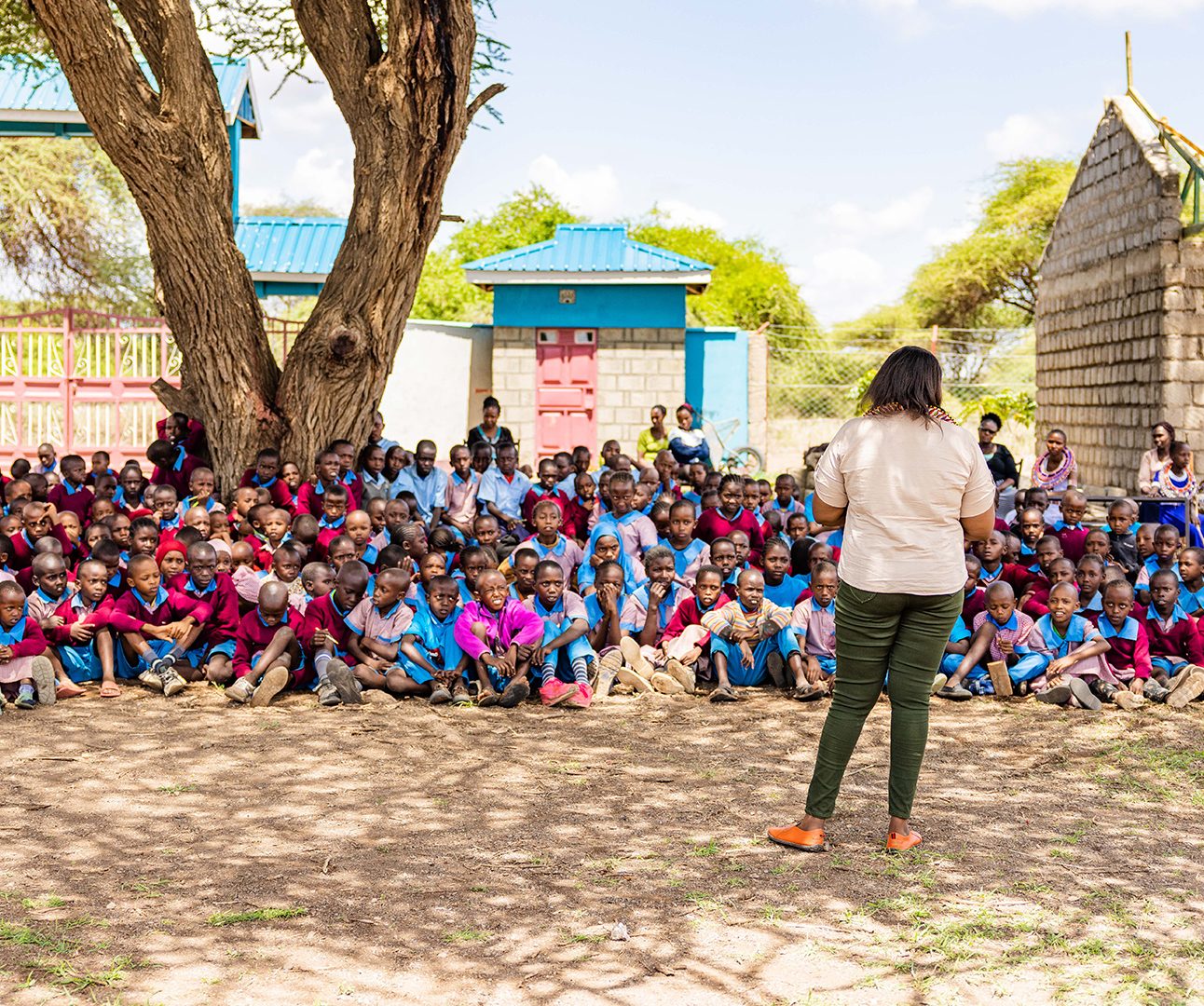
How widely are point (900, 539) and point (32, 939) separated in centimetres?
265

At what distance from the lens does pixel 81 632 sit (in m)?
6.61

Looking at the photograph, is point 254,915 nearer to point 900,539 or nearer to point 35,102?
point 900,539

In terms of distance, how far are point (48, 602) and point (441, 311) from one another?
2360cm

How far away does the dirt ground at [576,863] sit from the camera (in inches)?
130

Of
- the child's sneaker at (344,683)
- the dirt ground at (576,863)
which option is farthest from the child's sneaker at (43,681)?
the child's sneaker at (344,683)

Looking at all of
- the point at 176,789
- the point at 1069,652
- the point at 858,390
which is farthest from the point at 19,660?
the point at 858,390

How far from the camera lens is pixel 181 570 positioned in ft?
23.3

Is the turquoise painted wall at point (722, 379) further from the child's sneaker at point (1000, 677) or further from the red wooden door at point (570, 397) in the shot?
the child's sneaker at point (1000, 677)

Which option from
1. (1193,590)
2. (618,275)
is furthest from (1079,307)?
(1193,590)

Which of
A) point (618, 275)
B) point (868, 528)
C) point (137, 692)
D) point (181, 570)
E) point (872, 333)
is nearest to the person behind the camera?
point (868, 528)

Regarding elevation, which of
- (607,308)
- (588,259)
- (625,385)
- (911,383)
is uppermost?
(588,259)

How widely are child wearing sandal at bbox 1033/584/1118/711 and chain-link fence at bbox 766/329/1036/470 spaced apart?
10.6 meters

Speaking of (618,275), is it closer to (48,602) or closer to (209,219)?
(209,219)

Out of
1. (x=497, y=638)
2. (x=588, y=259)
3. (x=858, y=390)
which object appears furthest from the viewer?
(x=858, y=390)
